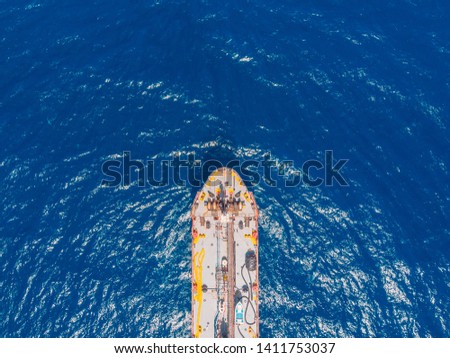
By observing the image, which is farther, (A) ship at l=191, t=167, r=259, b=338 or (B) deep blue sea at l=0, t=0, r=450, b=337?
(B) deep blue sea at l=0, t=0, r=450, b=337

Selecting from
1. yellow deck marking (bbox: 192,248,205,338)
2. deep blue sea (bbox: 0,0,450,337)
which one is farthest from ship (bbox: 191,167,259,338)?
deep blue sea (bbox: 0,0,450,337)

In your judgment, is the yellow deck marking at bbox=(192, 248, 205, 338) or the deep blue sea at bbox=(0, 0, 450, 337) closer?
the yellow deck marking at bbox=(192, 248, 205, 338)

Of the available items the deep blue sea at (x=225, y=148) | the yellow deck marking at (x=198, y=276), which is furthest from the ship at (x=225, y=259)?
the deep blue sea at (x=225, y=148)

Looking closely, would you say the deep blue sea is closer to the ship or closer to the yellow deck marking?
the yellow deck marking

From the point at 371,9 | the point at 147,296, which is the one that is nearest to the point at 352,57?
the point at 371,9

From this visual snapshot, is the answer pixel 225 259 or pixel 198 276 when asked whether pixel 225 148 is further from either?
pixel 198 276

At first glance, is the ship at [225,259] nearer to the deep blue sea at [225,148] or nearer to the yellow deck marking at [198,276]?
the yellow deck marking at [198,276]
